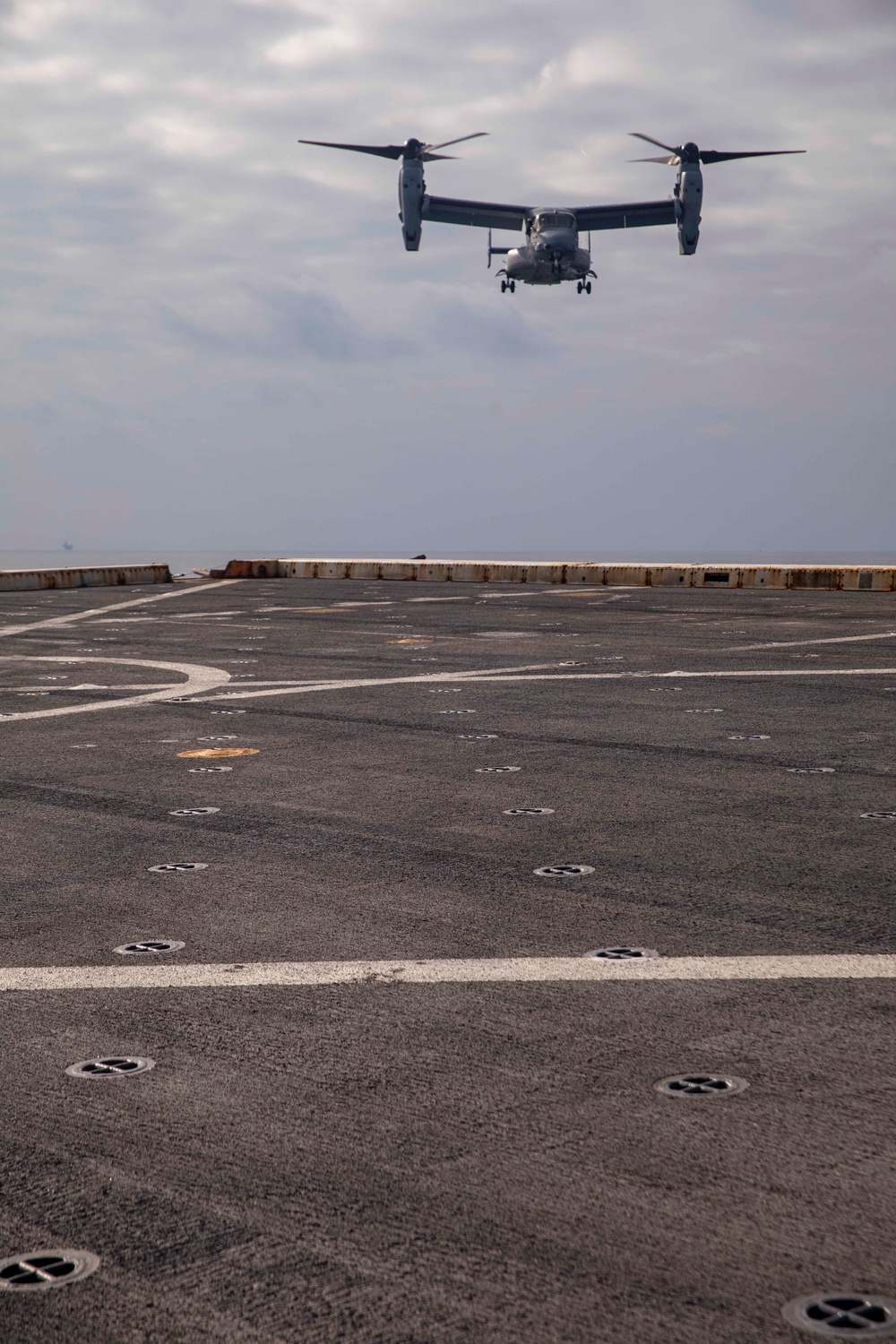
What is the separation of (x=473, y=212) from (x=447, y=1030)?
8253 centimetres

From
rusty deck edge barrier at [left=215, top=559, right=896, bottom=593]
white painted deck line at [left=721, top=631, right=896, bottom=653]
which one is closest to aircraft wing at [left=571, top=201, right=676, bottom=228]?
rusty deck edge barrier at [left=215, top=559, right=896, bottom=593]

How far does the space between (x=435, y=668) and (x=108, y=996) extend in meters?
12.1

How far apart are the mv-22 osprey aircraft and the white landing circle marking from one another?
59.0m

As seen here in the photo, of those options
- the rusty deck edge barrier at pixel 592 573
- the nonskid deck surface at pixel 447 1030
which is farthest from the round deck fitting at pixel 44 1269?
the rusty deck edge barrier at pixel 592 573

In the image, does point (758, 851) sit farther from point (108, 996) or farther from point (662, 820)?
point (108, 996)

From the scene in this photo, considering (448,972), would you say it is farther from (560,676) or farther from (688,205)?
(688,205)

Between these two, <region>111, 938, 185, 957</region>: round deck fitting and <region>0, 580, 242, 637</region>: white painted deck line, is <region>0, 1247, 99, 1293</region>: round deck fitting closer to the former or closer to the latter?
<region>111, 938, 185, 957</region>: round deck fitting

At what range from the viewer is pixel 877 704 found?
13.3 m

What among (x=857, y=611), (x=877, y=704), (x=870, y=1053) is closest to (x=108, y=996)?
(x=870, y=1053)

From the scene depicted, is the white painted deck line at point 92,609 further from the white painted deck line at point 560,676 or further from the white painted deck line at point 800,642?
the white painted deck line at point 800,642

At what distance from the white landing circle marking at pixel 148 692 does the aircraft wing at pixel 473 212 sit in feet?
222

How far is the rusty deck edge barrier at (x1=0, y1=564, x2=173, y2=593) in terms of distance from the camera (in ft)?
135

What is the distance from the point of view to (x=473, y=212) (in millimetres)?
81688

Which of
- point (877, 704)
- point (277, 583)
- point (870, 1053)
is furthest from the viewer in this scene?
point (277, 583)
